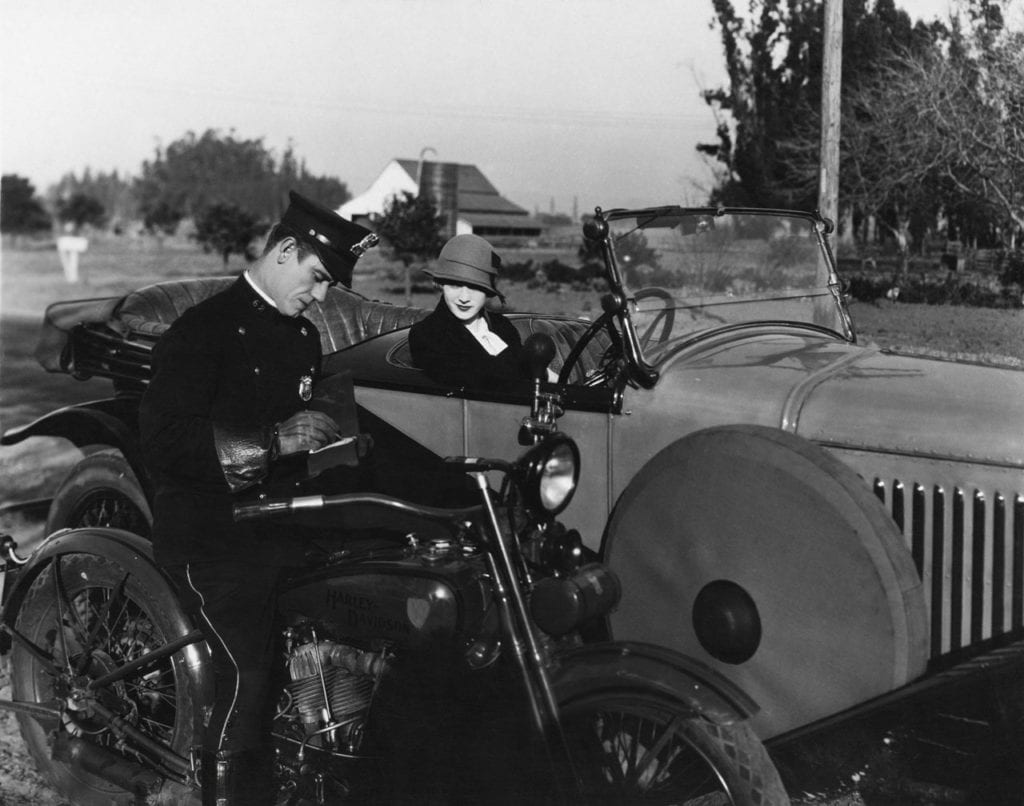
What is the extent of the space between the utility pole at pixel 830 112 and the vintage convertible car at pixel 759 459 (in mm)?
3069

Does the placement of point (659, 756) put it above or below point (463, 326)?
below

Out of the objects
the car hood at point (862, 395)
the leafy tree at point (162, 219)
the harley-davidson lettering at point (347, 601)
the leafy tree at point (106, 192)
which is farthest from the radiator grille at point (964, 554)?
the leafy tree at point (162, 219)

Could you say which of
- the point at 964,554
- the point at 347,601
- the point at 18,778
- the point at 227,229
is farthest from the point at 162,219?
the point at 964,554

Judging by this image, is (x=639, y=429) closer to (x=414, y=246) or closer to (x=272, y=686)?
(x=272, y=686)

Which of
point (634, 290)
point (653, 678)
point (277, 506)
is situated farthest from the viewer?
point (634, 290)

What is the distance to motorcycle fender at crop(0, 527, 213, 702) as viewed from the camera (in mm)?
2891

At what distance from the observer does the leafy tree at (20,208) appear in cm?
604

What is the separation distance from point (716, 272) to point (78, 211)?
4021 millimetres

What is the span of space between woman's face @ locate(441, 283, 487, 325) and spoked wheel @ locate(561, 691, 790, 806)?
6.23ft

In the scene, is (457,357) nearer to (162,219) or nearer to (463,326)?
(463,326)

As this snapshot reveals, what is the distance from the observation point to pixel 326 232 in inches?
108

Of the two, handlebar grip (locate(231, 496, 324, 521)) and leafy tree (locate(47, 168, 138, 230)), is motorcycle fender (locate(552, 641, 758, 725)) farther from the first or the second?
leafy tree (locate(47, 168, 138, 230))

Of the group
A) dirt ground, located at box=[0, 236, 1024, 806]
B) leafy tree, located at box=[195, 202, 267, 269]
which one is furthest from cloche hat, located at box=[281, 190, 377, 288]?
leafy tree, located at box=[195, 202, 267, 269]

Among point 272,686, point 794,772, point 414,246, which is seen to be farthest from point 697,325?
point 414,246
